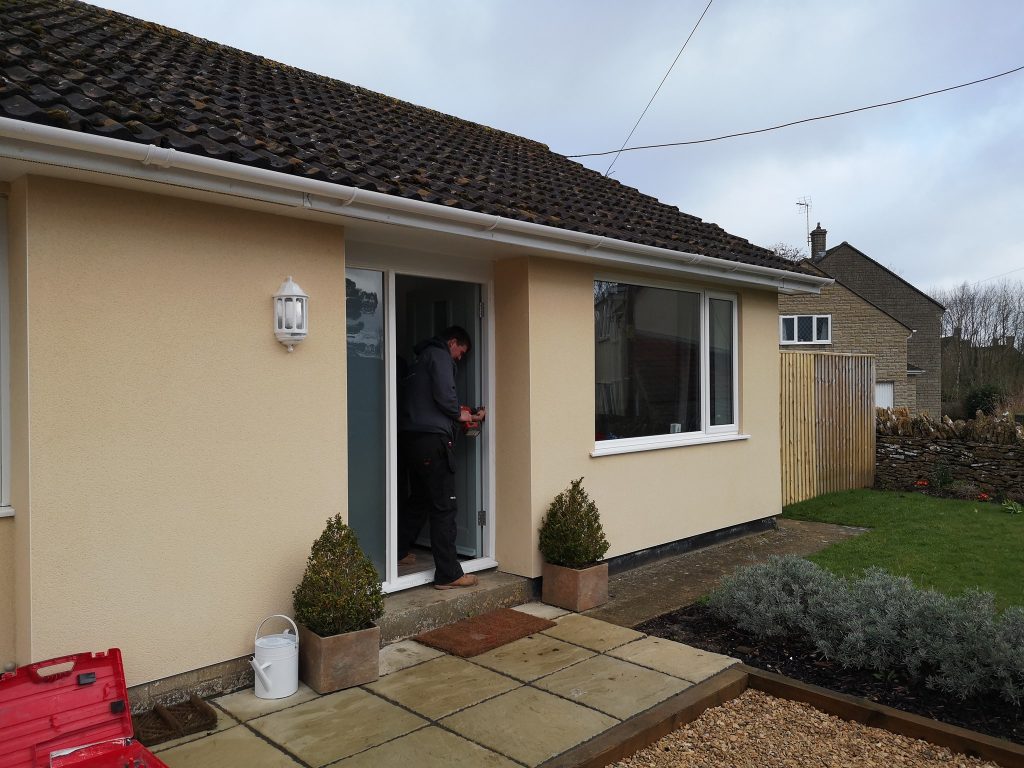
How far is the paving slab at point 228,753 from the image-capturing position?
3.54 metres

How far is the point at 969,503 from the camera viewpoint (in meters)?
10.8

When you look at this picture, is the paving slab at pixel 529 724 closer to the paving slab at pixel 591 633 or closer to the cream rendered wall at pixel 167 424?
A: the paving slab at pixel 591 633

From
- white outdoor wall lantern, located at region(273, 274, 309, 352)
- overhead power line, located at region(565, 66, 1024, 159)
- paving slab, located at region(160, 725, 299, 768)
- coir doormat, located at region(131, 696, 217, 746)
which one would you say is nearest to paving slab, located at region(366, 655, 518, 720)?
paving slab, located at region(160, 725, 299, 768)

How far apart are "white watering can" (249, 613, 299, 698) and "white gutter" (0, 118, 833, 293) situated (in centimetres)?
247

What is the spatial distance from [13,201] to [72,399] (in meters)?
1.10

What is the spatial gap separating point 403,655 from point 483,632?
0.67 meters

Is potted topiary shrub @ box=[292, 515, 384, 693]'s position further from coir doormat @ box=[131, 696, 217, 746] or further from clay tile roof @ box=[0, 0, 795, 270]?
clay tile roof @ box=[0, 0, 795, 270]

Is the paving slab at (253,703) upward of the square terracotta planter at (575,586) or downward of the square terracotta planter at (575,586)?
downward

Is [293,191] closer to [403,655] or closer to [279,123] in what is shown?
[279,123]

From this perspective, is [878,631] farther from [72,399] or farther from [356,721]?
[72,399]

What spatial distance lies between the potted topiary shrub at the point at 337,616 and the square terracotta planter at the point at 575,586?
188cm

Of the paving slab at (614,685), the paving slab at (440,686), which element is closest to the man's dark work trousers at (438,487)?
the paving slab at (440,686)

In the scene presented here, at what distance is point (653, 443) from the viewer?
297 inches

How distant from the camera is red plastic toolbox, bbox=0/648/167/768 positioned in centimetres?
291
